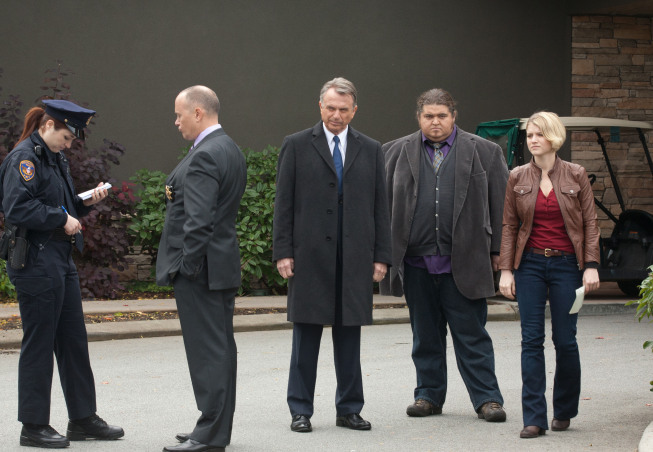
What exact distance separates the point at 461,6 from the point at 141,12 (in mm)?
4770

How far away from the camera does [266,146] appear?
14.5m

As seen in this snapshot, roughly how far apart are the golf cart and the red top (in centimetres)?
617

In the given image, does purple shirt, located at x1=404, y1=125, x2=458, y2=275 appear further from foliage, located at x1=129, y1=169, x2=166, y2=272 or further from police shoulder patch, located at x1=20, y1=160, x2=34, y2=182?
foliage, located at x1=129, y1=169, x2=166, y2=272

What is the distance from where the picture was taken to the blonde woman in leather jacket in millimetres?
6039

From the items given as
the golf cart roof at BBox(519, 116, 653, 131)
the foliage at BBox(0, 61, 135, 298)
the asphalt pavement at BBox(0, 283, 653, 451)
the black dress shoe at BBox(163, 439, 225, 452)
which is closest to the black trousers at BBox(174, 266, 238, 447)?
the black dress shoe at BBox(163, 439, 225, 452)

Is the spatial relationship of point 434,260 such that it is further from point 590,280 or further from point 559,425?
point 559,425

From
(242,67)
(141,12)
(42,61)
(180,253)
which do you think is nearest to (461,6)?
(242,67)

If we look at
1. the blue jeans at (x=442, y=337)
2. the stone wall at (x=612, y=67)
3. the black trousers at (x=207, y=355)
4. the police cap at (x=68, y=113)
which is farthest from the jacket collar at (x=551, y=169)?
the stone wall at (x=612, y=67)

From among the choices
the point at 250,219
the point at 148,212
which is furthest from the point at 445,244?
the point at 148,212

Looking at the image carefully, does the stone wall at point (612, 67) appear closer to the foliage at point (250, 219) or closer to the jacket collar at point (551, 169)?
the foliage at point (250, 219)

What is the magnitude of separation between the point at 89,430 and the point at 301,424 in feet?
4.08

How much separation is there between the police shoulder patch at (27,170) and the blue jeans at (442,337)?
2.46 m

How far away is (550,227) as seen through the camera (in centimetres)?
614

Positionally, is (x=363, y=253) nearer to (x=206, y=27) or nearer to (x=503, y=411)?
(x=503, y=411)
